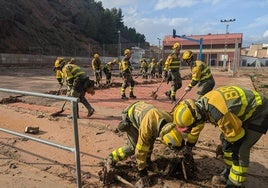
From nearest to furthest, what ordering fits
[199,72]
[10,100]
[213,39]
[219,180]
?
[219,180], [199,72], [10,100], [213,39]

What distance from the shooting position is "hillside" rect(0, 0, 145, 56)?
3712 cm

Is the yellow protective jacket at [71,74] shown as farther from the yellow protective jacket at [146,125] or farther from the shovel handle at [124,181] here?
the shovel handle at [124,181]

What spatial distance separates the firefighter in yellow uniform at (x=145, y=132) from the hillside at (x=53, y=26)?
3337cm

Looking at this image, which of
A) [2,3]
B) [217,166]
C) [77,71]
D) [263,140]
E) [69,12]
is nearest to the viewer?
[217,166]

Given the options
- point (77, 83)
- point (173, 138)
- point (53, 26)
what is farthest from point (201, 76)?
point (53, 26)

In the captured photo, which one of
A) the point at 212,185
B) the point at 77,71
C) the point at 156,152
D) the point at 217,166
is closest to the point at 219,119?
the point at 212,185

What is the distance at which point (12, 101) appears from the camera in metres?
10.6

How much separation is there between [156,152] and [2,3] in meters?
37.4

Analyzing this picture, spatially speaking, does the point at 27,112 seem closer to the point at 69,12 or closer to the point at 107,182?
the point at 107,182

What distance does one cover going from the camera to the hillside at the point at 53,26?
1462 inches

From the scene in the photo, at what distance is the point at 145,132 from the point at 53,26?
50943 mm

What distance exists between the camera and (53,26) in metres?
51.5

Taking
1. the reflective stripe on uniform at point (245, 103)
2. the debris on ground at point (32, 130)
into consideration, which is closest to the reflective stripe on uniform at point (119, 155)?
the reflective stripe on uniform at point (245, 103)

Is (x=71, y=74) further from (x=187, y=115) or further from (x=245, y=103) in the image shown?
(x=245, y=103)
